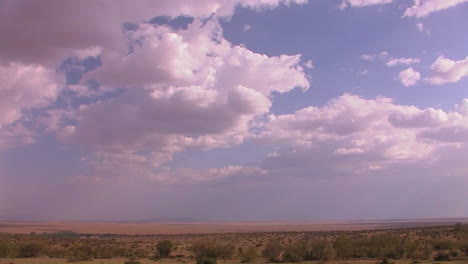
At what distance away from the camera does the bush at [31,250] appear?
183 ft

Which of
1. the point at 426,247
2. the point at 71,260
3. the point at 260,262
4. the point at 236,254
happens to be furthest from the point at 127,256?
the point at 426,247

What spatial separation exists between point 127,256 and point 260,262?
18.2m

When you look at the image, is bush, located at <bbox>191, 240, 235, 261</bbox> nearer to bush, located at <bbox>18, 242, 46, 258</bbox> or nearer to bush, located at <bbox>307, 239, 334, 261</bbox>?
bush, located at <bbox>307, 239, 334, 261</bbox>

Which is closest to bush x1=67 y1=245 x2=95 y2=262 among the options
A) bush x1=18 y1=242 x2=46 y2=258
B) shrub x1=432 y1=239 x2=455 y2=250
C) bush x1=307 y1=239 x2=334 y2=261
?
bush x1=18 y1=242 x2=46 y2=258

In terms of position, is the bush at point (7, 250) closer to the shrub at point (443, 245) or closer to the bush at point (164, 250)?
the bush at point (164, 250)

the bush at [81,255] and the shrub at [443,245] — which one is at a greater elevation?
the shrub at [443,245]

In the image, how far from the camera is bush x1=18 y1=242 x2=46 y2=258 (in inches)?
2195

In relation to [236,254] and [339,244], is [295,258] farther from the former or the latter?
[236,254]

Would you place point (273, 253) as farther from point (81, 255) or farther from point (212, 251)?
point (81, 255)

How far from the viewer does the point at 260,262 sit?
50656 mm

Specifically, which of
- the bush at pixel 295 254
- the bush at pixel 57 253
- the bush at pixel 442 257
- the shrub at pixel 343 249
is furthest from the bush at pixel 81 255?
the bush at pixel 442 257

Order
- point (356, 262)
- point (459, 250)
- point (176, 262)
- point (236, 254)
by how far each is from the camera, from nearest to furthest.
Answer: point (356, 262) → point (176, 262) → point (459, 250) → point (236, 254)

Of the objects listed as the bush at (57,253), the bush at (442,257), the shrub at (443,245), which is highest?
the shrub at (443,245)

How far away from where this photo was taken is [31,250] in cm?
5616
